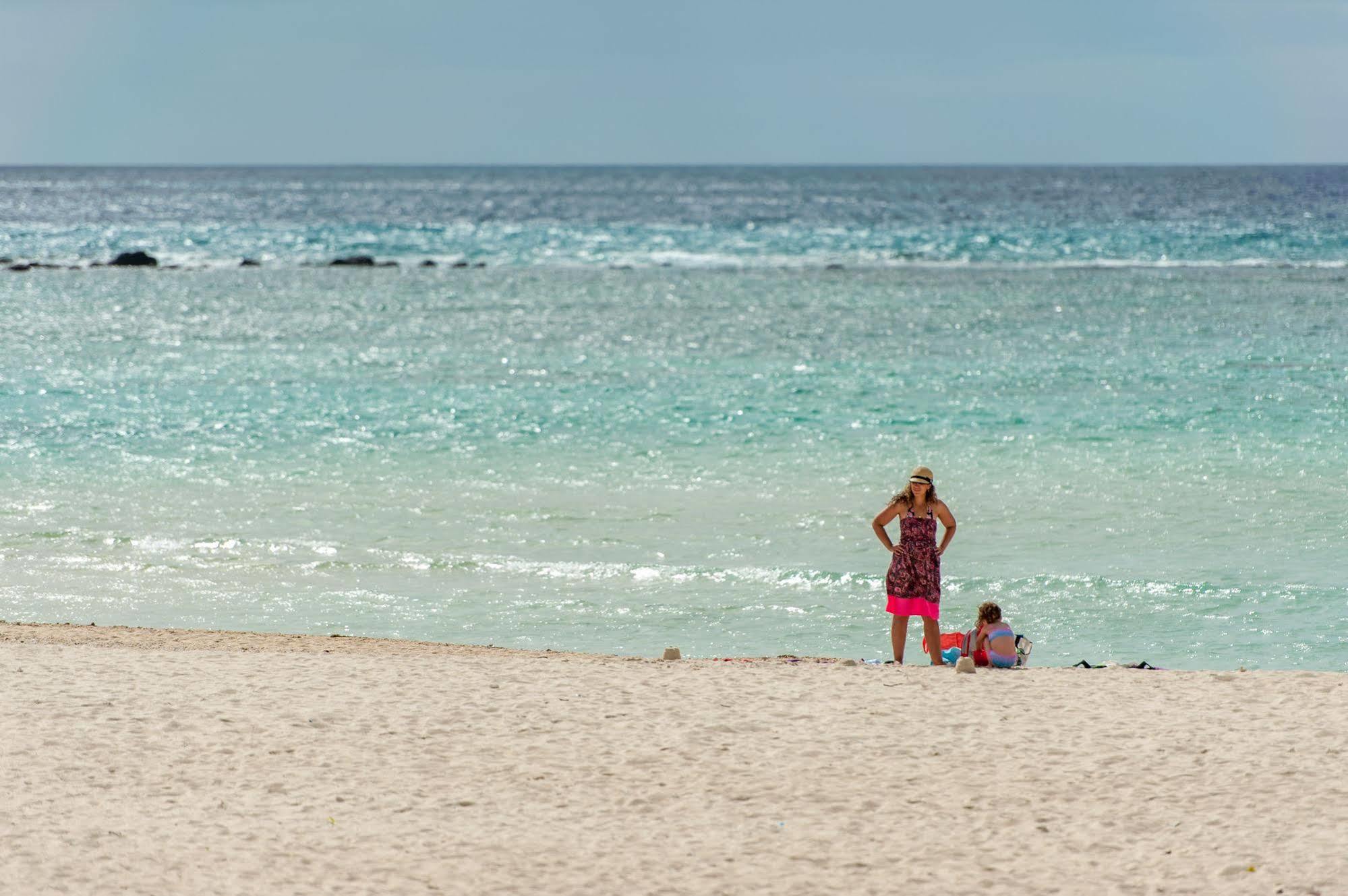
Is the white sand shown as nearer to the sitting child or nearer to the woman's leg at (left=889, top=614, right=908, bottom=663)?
the sitting child

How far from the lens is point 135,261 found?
163ft

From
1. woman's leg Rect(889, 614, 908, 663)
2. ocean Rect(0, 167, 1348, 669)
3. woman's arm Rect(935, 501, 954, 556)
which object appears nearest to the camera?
woman's arm Rect(935, 501, 954, 556)

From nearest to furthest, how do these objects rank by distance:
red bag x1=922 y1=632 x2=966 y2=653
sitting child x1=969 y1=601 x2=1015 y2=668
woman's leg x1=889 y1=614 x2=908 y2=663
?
sitting child x1=969 y1=601 x2=1015 y2=668 < woman's leg x1=889 y1=614 x2=908 y2=663 < red bag x1=922 y1=632 x2=966 y2=653

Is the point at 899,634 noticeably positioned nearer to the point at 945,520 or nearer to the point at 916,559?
the point at 916,559

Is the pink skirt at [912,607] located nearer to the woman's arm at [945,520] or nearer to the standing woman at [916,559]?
the standing woman at [916,559]

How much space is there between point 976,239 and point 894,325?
1173 inches

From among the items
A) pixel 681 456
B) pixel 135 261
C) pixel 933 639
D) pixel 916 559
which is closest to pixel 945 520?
pixel 916 559

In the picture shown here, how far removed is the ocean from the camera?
11.8 metres

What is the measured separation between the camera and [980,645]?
372 inches

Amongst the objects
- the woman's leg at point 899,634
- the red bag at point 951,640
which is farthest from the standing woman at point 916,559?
the red bag at point 951,640

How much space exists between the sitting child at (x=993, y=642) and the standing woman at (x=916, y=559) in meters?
0.29

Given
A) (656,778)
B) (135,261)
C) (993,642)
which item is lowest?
(656,778)

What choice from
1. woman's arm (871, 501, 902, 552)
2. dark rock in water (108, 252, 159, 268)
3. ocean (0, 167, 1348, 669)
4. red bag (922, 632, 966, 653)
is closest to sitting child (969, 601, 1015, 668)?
red bag (922, 632, 966, 653)

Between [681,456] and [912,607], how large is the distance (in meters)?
7.77
